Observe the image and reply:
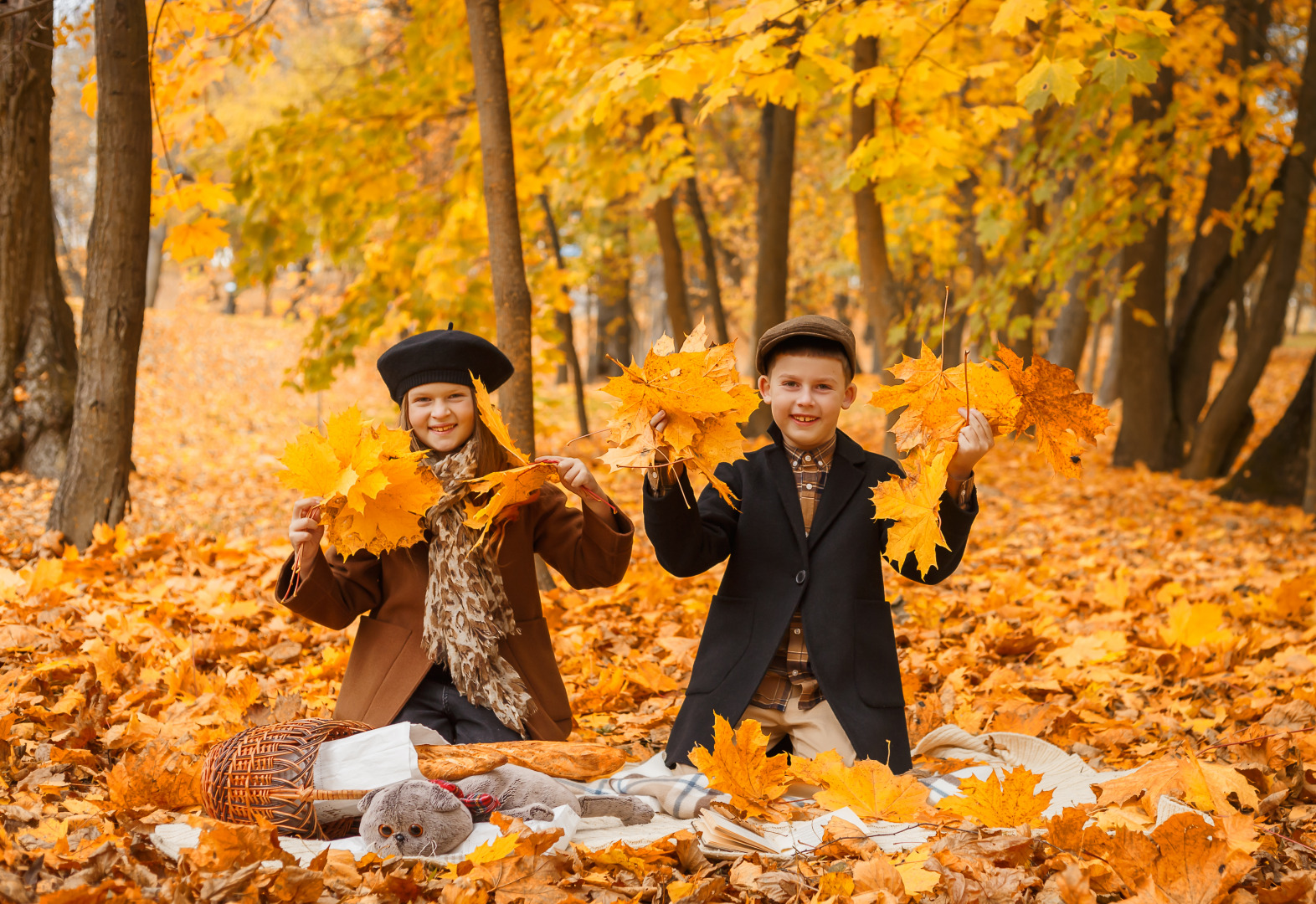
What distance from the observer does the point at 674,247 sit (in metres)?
8.64

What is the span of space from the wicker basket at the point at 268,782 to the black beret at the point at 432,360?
97 centimetres

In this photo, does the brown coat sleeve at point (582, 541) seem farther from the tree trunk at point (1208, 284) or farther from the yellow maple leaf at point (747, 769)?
the tree trunk at point (1208, 284)

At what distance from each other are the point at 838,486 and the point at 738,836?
1002 mm

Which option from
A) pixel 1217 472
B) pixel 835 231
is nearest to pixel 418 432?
pixel 1217 472

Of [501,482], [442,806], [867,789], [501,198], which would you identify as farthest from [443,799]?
[501,198]

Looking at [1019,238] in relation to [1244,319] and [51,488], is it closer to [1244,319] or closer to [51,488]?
[1244,319]

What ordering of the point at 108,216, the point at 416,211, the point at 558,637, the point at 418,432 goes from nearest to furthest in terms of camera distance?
1. the point at 418,432
2. the point at 558,637
3. the point at 108,216
4. the point at 416,211

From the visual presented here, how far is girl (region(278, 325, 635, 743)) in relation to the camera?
2523mm

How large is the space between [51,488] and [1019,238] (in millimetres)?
7159

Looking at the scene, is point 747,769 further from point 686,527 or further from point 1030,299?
point 1030,299

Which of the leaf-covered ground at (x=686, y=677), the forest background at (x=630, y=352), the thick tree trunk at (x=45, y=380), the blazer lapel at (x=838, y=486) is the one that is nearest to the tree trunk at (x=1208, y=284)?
the forest background at (x=630, y=352)

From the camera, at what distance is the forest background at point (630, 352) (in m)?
3.12

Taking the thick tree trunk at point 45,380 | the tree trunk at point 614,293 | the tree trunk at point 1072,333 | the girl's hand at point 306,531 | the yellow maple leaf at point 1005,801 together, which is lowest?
the yellow maple leaf at point 1005,801

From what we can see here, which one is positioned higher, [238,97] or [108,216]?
[238,97]
